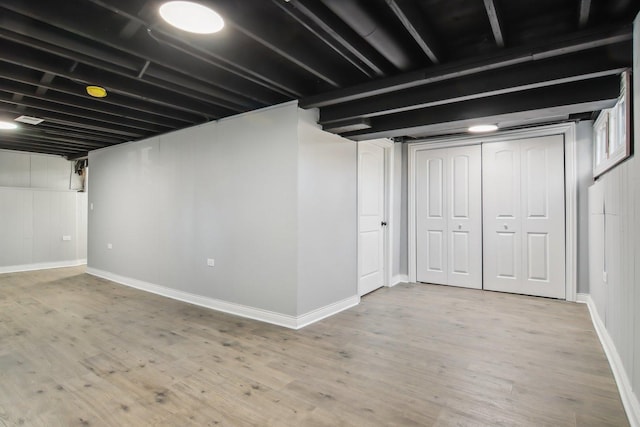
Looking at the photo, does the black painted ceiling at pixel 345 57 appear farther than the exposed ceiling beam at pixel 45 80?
No

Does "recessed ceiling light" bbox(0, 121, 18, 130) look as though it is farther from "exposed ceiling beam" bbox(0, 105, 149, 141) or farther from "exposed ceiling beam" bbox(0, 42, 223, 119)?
"exposed ceiling beam" bbox(0, 42, 223, 119)

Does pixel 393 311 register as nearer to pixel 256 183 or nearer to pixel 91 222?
pixel 256 183

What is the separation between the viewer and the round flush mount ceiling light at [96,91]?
10.3 feet

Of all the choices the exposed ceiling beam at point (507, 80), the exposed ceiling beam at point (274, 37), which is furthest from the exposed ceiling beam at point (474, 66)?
the exposed ceiling beam at point (274, 37)

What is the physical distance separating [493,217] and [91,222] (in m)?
6.83

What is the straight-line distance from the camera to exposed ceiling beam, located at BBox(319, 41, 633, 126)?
212cm

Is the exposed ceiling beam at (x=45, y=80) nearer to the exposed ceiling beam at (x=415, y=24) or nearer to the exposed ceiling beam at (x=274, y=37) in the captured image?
the exposed ceiling beam at (x=274, y=37)

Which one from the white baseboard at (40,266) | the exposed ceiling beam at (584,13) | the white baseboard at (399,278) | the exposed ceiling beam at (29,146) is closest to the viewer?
the exposed ceiling beam at (584,13)

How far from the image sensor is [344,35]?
7.02 feet

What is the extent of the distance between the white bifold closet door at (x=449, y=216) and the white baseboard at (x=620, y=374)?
1688mm

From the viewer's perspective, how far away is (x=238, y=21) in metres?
1.95

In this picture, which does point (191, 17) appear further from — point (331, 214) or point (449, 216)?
point (449, 216)

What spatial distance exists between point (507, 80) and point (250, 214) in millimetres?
2641

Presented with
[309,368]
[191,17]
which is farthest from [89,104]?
[309,368]
